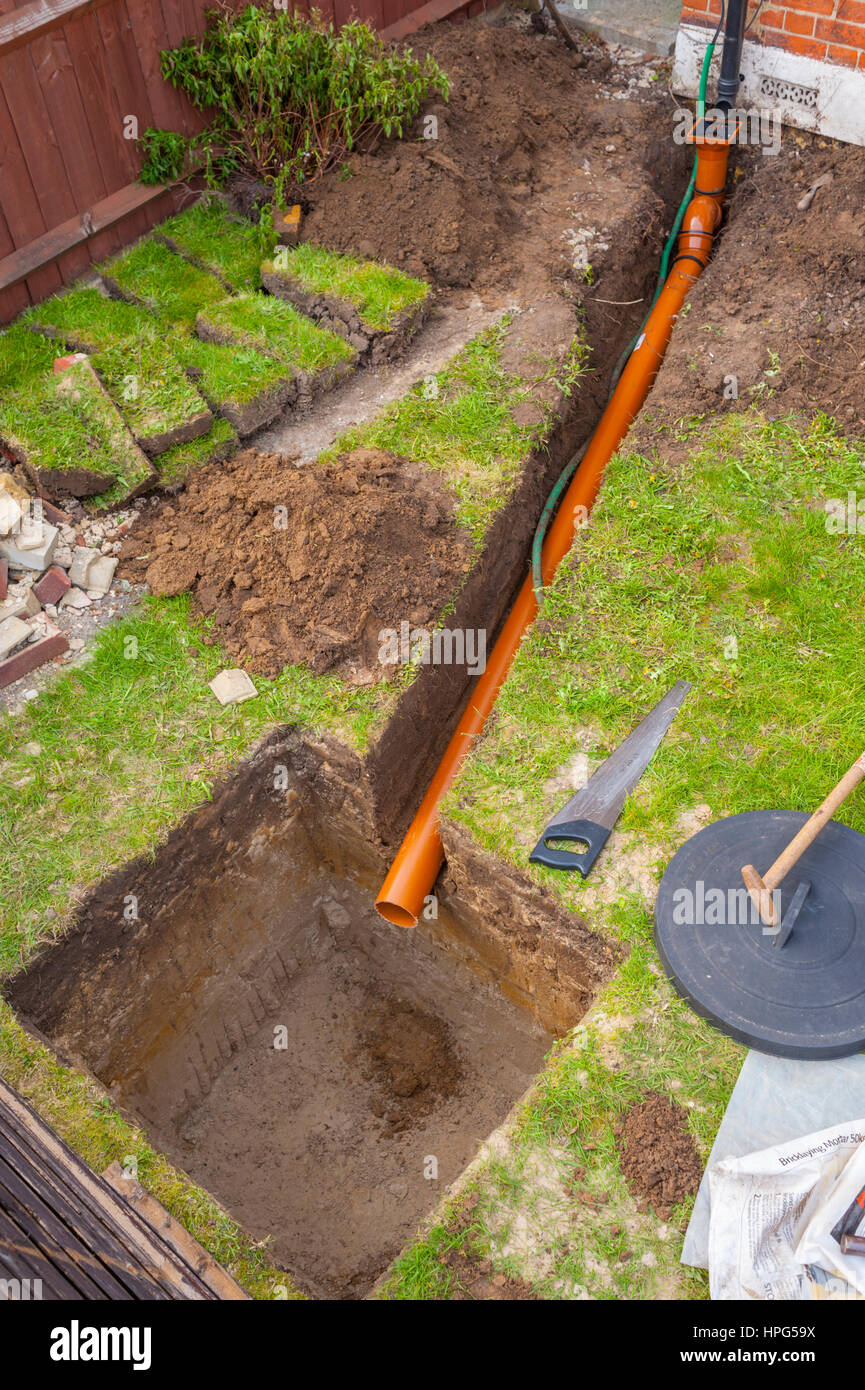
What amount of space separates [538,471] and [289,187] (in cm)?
258

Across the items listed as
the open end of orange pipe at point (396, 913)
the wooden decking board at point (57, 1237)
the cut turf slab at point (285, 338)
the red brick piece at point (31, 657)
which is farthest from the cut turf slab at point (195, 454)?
the wooden decking board at point (57, 1237)

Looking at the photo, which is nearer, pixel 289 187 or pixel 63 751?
pixel 63 751

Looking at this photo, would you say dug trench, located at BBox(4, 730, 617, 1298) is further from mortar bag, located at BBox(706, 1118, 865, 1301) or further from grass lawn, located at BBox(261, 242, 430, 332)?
grass lawn, located at BBox(261, 242, 430, 332)

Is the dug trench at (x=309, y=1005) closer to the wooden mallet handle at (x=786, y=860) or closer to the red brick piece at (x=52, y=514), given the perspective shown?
the wooden mallet handle at (x=786, y=860)

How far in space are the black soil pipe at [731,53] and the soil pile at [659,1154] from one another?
586cm

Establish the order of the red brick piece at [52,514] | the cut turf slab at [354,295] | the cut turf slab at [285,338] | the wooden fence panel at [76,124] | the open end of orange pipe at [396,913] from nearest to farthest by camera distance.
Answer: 1. the open end of orange pipe at [396,913]
2. the red brick piece at [52,514]
3. the wooden fence panel at [76,124]
4. the cut turf slab at [285,338]
5. the cut turf slab at [354,295]

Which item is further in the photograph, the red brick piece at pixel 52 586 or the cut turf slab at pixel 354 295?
the cut turf slab at pixel 354 295

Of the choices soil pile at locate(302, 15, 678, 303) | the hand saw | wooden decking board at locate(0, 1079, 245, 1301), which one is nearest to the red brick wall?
soil pile at locate(302, 15, 678, 303)

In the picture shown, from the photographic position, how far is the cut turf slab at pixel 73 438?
5059 mm

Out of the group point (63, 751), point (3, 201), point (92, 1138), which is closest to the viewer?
point (92, 1138)

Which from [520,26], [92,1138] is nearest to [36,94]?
[520,26]

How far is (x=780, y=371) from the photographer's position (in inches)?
219

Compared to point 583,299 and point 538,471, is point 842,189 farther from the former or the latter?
point 538,471

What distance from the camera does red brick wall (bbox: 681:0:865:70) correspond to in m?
5.88
